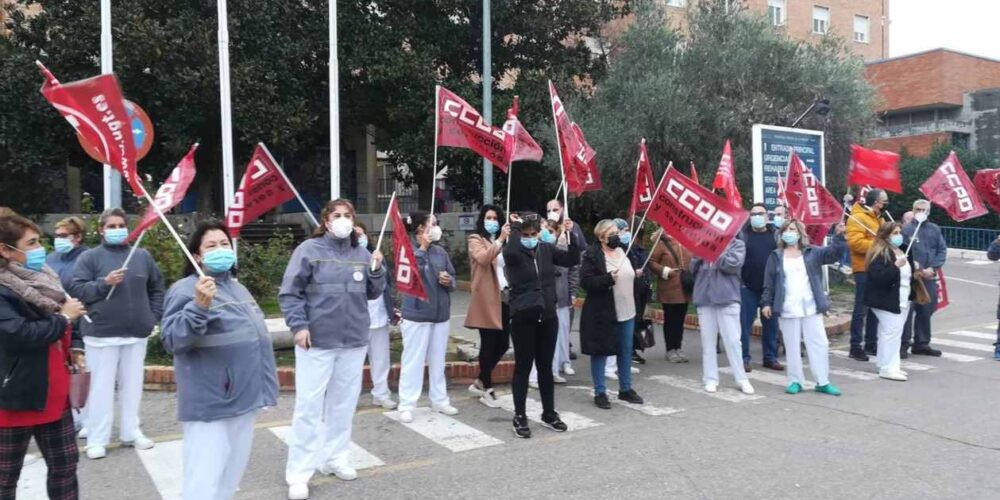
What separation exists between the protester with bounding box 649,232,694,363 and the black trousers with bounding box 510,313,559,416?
10.3 feet

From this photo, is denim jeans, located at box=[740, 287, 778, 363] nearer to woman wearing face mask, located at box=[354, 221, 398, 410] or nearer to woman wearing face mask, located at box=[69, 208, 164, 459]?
woman wearing face mask, located at box=[354, 221, 398, 410]

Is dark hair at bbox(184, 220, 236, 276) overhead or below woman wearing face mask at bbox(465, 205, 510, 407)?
overhead

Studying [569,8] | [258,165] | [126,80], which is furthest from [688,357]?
[126,80]

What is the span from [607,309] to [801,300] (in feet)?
7.23

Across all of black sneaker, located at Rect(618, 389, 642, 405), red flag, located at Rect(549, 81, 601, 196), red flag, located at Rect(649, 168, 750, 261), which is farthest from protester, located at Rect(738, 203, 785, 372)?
black sneaker, located at Rect(618, 389, 642, 405)

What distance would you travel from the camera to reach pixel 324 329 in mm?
4945

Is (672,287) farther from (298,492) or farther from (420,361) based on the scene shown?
(298,492)

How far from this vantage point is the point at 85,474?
5336 millimetres

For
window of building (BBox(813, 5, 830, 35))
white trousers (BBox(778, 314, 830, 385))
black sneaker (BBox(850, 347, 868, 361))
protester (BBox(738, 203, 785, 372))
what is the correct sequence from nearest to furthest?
1. white trousers (BBox(778, 314, 830, 385))
2. protester (BBox(738, 203, 785, 372))
3. black sneaker (BBox(850, 347, 868, 361))
4. window of building (BBox(813, 5, 830, 35))

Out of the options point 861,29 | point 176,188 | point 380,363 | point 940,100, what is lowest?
point 380,363

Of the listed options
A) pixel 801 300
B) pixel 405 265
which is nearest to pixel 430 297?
pixel 405 265

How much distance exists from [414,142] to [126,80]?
711 cm

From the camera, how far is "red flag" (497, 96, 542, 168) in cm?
903

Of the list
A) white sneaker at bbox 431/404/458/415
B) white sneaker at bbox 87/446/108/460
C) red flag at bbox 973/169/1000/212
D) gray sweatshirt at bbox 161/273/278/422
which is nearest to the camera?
gray sweatshirt at bbox 161/273/278/422
